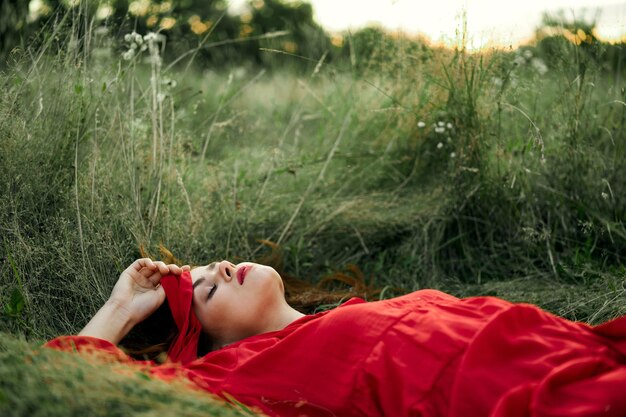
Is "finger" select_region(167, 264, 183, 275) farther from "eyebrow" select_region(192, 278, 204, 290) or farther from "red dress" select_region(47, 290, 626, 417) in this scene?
"red dress" select_region(47, 290, 626, 417)

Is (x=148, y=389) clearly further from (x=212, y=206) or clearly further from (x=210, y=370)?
(x=212, y=206)

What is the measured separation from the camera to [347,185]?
157 inches

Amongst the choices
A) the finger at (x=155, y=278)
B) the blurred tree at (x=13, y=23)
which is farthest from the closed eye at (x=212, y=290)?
the blurred tree at (x=13, y=23)

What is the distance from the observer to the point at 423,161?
401 cm

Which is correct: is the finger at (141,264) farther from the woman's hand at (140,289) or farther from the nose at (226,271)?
the nose at (226,271)

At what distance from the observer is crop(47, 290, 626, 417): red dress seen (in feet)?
5.86

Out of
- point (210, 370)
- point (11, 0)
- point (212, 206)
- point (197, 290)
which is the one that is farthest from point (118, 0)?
point (210, 370)

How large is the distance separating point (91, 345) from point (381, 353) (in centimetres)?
86

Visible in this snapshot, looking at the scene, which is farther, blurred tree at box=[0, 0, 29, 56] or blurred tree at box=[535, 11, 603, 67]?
blurred tree at box=[535, 11, 603, 67]

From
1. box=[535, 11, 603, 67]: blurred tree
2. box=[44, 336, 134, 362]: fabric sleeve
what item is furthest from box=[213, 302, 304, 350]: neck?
box=[535, 11, 603, 67]: blurred tree

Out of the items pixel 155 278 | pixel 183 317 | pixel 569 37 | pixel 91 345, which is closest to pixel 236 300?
pixel 183 317

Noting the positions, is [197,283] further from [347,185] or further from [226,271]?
[347,185]

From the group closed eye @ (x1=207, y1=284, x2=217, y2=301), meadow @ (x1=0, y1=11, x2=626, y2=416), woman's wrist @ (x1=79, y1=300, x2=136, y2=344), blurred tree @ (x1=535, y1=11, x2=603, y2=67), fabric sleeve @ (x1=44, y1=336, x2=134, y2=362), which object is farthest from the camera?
blurred tree @ (x1=535, y1=11, x2=603, y2=67)

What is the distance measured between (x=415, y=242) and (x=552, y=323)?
1621 mm
